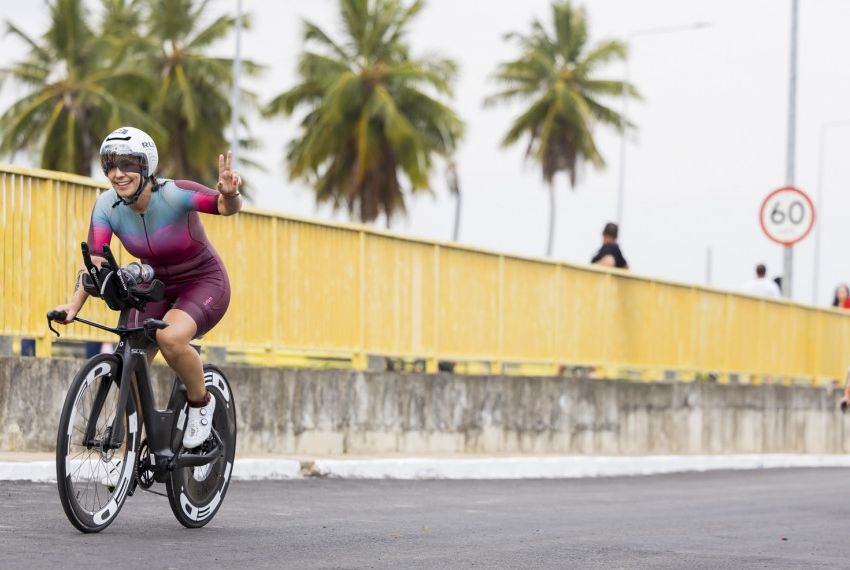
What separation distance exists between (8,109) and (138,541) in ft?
188

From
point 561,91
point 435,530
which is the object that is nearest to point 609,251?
point 435,530

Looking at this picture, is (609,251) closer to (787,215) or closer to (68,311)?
(787,215)

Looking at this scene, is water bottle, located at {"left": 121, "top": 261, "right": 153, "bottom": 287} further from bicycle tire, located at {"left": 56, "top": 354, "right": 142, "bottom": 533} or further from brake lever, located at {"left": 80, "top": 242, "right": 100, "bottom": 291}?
bicycle tire, located at {"left": 56, "top": 354, "right": 142, "bottom": 533}

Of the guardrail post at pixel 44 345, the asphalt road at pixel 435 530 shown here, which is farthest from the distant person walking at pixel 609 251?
the guardrail post at pixel 44 345

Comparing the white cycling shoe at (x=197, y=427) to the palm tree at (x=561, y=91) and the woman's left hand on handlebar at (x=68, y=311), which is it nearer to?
the woman's left hand on handlebar at (x=68, y=311)

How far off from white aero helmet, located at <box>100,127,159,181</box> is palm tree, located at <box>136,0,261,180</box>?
5638cm

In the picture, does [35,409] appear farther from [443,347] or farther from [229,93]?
[229,93]

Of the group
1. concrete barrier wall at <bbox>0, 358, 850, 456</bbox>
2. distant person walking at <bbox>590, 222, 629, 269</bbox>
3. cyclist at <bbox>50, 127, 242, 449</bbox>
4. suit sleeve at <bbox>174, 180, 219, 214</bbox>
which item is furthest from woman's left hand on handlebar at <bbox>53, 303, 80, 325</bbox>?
distant person walking at <bbox>590, 222, 629, 269</bbox>

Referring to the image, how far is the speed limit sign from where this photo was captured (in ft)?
67.3

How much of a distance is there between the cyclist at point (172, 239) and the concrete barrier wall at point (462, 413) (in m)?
3.50

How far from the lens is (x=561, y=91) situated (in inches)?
3078

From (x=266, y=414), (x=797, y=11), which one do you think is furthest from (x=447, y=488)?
(x=797, y=11)

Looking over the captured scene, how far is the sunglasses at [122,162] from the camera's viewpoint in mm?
7219

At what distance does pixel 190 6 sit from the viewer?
67.2m
